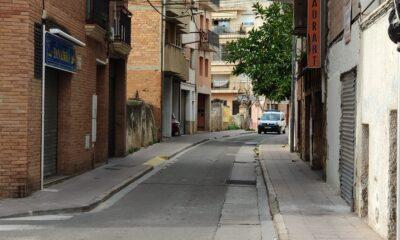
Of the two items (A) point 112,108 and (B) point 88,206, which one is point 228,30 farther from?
(B) point 88,206

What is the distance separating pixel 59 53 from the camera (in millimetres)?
15461

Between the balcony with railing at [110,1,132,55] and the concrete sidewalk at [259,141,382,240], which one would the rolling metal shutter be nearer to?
the concrete sidewalk at [259,141,382,240]

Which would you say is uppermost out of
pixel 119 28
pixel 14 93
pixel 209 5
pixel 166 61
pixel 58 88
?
pixel 209 5

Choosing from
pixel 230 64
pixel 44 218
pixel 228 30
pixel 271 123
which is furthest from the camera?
pixel 228 30

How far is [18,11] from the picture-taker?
1305 cm

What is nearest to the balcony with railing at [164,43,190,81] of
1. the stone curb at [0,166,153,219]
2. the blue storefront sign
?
the blue storefront sign

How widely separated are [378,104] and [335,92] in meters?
5.05

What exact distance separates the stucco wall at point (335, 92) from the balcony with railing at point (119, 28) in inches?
317

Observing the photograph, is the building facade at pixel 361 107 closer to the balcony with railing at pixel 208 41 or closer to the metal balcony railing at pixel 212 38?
the balcony with railing at pixel 208 41

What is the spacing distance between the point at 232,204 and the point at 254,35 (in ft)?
60.8

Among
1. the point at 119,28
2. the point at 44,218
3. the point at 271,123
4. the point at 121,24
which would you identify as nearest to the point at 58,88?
the point at 119,28

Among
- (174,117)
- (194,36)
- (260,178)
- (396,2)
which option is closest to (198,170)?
(260,178)

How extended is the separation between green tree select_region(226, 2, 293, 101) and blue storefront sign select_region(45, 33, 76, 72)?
15049mm

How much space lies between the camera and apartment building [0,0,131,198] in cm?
1303
